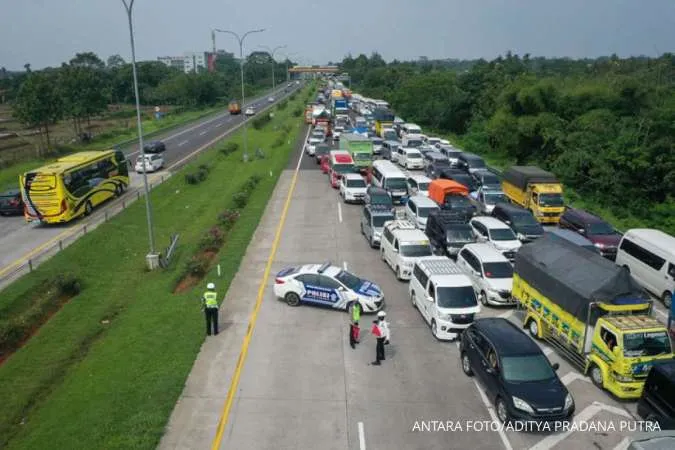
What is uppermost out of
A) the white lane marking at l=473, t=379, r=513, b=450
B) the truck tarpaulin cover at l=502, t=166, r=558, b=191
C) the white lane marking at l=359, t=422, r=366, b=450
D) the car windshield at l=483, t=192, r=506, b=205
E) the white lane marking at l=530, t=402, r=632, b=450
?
the truck tarpaulin cover at l=502, t=166, r=558, b=191

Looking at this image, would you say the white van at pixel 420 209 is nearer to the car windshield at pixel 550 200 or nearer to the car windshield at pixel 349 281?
the car windshield at pixel 550 200

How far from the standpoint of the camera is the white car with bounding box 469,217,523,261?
22866mm

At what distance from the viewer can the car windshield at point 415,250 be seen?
21.6 metres

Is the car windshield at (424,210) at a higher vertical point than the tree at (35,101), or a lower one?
lower

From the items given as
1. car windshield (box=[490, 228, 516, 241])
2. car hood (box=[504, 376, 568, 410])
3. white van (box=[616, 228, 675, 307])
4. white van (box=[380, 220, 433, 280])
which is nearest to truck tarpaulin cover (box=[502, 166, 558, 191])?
car windshield (box=[490, 228, 516, 241])

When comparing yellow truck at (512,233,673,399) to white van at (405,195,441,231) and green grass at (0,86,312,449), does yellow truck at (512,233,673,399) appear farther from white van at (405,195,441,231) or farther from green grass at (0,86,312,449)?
A: green grass at (0,86,312,449)

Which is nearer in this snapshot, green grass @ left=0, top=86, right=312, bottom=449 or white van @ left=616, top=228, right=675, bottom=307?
green grass @ left=0, top=86, right=312, bottom=449

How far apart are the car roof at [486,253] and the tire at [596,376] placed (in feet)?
20.3

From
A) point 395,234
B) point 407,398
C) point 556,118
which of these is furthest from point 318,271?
point 556,118

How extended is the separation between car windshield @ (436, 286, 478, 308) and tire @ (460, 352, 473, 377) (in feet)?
6.74

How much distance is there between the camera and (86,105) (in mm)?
63344

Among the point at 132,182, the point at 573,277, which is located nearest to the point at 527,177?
the point at 573,277

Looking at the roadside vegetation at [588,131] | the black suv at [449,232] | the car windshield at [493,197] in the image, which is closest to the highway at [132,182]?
the black suv at [449,232]

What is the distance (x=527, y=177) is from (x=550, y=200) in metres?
1.89
